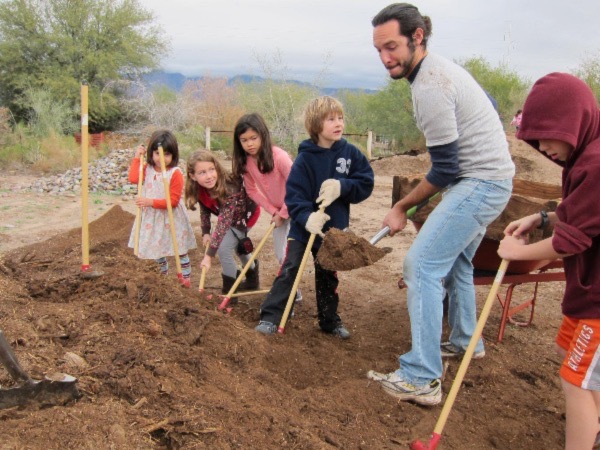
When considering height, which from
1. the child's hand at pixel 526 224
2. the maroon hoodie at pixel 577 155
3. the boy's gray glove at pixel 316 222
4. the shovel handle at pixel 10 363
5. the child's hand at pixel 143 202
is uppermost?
the maroon hoodie at pixel 577 155

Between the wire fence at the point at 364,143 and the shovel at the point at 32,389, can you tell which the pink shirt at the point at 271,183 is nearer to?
the shovel at the point at 32,389

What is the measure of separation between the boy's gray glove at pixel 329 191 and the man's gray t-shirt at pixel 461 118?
2.96ft

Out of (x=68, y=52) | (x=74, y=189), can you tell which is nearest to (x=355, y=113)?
(x=68, y=52)

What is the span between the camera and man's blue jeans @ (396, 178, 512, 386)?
2.86 metres

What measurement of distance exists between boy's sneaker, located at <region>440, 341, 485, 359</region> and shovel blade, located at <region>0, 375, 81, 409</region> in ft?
7.96

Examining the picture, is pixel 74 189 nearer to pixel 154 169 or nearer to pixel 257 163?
pixel 154 169

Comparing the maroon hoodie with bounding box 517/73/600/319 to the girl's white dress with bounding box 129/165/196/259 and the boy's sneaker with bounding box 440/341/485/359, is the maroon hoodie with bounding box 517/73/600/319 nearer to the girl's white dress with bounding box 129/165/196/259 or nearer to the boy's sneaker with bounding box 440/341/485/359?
the boy's sneaker with bounding box 440/341/485/359

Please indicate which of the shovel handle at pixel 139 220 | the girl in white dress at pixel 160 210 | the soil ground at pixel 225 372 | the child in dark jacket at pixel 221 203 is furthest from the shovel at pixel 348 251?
the shovel handle at pixel 139 220

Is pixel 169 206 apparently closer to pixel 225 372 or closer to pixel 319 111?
pixel 319 111

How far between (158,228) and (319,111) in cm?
229

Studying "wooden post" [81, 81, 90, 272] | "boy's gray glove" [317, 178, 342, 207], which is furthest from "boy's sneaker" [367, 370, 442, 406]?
"wooden post" [81, 81, 90, 272]

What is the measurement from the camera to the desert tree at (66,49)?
66.3 ft

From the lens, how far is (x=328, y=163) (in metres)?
3.77

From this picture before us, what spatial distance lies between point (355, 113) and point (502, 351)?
110 ft
